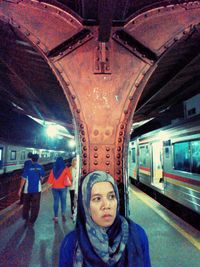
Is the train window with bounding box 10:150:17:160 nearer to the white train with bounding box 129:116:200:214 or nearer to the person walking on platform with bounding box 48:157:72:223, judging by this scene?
the white train with bounding box 129:116:200:214

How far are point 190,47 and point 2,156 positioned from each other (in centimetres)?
1324

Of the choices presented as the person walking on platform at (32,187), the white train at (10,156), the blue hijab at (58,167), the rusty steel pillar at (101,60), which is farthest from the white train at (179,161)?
the white train at (10,156)

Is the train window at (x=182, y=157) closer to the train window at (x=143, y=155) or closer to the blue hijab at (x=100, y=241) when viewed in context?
the train window at (x=143, y=155)

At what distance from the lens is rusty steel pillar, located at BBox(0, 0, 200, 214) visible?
2.49m

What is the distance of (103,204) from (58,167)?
505 centimetres

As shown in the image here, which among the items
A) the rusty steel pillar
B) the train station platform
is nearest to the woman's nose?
the rusty steel pillar

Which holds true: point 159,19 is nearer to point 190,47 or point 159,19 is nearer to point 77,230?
point 190,47

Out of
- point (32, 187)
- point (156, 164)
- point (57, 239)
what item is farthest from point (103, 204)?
point (156, 164)

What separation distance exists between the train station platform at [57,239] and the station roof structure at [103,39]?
3.17m

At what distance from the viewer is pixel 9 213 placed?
704 cm

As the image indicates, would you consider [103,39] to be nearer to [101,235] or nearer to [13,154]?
[101,235]

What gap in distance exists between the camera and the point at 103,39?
262 centimetres

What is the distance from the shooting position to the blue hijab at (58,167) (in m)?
6.34

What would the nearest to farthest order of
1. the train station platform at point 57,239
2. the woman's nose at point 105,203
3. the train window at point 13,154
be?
1. the woman's nose at point 105,203
2. the train station platform at point 57,239
3. the train window at point 13,154
